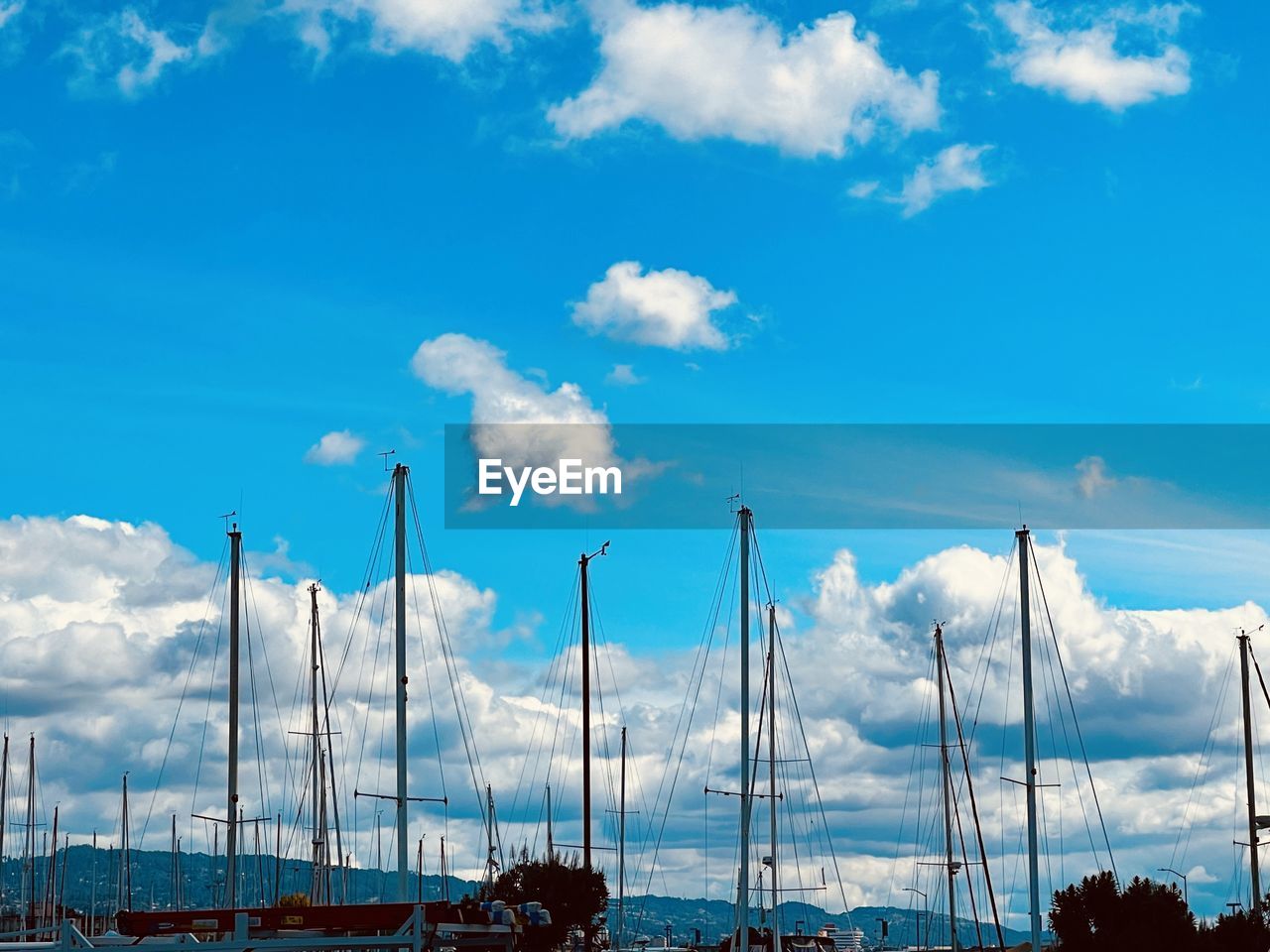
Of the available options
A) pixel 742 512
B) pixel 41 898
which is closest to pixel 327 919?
pixel 742 512

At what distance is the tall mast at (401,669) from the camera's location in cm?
5228

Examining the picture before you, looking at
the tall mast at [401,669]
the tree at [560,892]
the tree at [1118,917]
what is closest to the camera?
the tall mast at [401,669]

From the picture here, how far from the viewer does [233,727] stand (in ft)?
194

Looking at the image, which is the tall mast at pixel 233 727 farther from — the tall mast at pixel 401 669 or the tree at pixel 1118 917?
the tree at pixel 1118 917

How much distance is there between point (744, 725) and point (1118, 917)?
1527cm

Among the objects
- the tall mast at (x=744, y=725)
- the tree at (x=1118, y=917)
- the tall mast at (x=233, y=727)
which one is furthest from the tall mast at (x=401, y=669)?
the tree at (x=1118, y=917)

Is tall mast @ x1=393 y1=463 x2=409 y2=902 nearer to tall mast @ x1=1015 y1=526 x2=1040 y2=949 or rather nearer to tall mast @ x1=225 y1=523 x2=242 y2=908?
tall mast @ x1=225 y1=523 x2=242 y2=908

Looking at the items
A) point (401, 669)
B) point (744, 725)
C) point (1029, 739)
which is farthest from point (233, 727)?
point (1029, 739)

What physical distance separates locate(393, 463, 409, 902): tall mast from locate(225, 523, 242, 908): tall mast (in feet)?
17.8

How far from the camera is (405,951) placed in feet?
128

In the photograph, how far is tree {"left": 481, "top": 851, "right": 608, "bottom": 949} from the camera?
242 feet

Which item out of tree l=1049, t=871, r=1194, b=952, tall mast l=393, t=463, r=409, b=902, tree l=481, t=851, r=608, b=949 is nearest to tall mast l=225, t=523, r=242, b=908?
tall mast l=393, t=463, r=409, b=902

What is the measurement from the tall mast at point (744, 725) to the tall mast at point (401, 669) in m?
13.2

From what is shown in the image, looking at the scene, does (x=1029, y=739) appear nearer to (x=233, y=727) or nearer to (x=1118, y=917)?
(x=1118, y=917)
